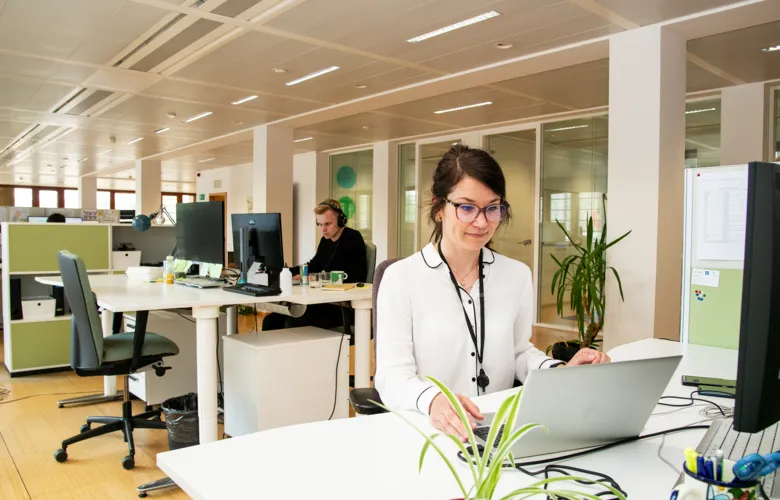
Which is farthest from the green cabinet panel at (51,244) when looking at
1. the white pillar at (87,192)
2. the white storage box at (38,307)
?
the white pillar at (87,192)

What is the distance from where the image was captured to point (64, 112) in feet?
23.4

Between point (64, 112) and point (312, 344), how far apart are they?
18.9 feet

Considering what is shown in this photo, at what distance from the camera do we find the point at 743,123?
18.1 ft

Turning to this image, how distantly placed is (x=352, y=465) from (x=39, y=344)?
4677 millimetres

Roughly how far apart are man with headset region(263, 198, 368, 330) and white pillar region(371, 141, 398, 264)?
4510mm

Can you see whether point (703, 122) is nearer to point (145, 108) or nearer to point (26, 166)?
point (145, 108)

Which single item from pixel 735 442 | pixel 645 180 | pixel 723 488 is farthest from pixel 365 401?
pixel 645 180

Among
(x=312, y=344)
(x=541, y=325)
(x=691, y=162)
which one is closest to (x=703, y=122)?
(x=691, y=162)

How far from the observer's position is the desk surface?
2.80m

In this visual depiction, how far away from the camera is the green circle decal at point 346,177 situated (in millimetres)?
10289

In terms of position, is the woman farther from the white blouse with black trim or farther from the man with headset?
the man with headset

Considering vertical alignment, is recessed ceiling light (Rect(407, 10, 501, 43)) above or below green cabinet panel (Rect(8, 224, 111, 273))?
above

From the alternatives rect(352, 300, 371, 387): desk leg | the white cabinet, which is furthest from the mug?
the white cabinet

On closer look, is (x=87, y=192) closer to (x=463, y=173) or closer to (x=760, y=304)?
(x=463, y=173)
